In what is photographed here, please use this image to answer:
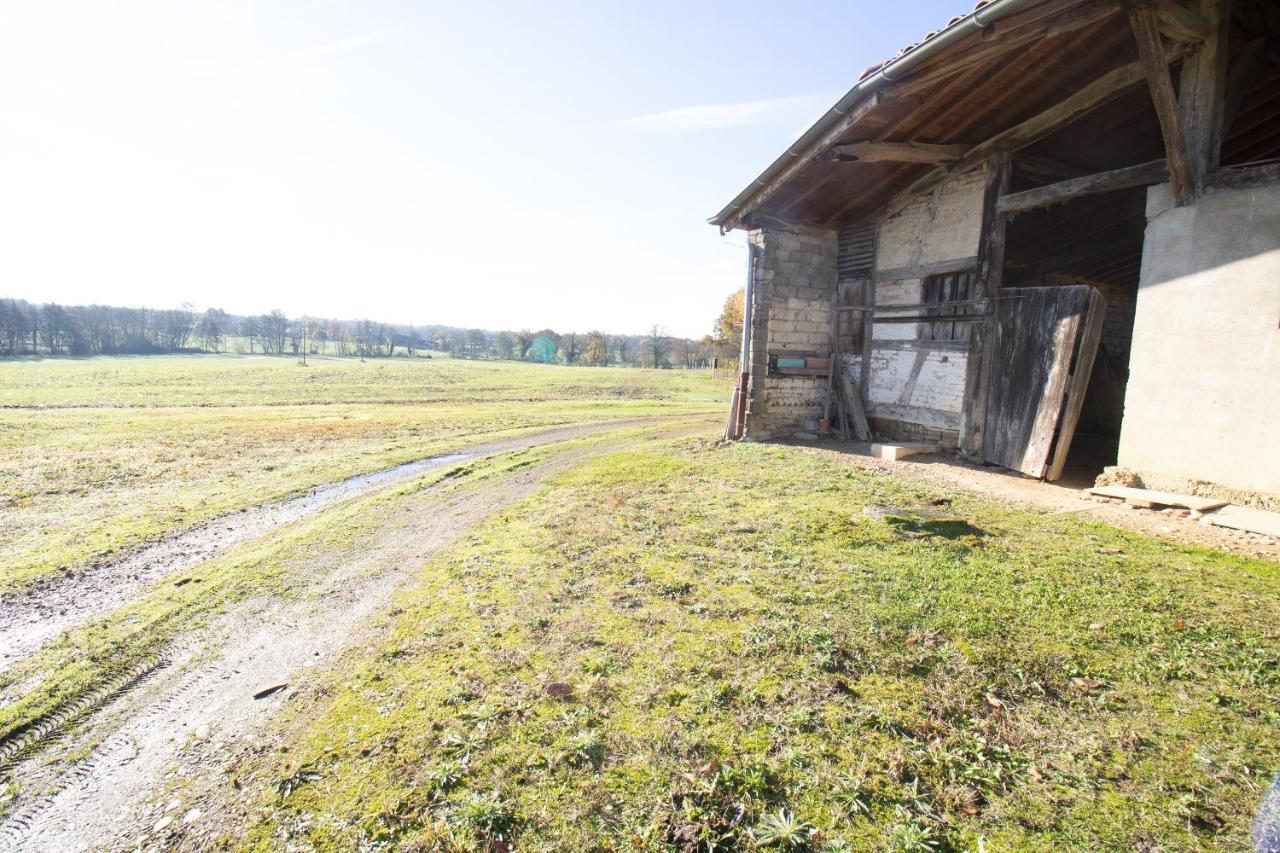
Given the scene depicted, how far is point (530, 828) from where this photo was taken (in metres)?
2.34

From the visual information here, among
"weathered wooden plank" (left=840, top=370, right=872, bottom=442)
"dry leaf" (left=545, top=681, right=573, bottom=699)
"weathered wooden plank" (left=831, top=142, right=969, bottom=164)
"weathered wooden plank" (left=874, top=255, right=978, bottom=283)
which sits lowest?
"dry leaf" (left=545, top=681, right=573, bottom=699)

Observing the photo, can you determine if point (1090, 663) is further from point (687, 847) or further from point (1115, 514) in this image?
point (1115, 514)

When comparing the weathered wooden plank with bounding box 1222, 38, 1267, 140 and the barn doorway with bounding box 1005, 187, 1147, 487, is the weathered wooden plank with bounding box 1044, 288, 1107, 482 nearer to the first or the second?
the barn doorway with bounding box 1005, 187, 1147, 487

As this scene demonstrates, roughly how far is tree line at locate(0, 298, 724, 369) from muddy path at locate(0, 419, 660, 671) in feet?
130

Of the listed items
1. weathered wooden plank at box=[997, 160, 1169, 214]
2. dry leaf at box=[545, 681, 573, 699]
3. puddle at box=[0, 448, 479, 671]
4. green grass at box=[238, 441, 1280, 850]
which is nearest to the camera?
green grass at box=[238, 441, 1280, 850]

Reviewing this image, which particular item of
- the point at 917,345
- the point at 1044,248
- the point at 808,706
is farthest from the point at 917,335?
the point at 808,706

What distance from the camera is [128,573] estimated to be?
18.5 feet

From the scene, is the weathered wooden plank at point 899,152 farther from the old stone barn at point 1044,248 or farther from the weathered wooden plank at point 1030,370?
the weathered wooden plank at point 1030,370

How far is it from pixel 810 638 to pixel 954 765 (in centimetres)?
115

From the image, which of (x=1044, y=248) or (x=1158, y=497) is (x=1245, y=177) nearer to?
(x=1158, y=497)

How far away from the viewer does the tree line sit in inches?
2174

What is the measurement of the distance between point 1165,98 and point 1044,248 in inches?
222

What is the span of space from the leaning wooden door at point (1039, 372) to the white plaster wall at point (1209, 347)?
2.27ft

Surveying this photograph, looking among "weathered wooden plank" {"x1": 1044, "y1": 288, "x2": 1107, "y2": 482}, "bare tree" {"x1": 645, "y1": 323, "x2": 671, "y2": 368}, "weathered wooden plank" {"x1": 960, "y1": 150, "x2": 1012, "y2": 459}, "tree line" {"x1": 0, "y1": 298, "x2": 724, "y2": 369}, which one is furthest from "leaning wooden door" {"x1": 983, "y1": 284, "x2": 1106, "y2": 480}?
"bare tree" {"x1": 645, "y1": 323, "x2": 671, "y2": 368}
